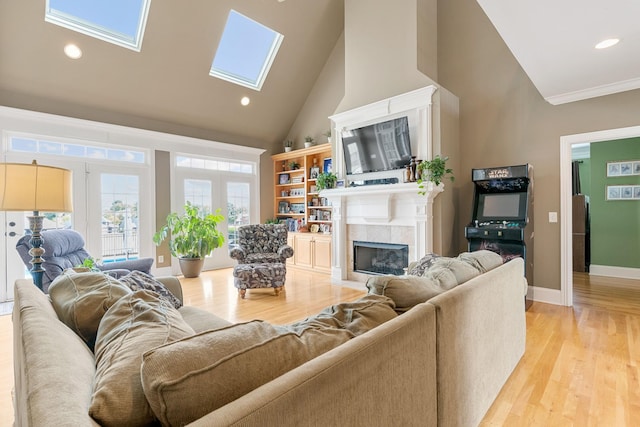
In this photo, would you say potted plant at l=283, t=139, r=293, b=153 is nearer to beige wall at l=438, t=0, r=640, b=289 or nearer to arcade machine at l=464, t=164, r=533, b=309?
beige wall at l=438, t=0, r=640, b=289

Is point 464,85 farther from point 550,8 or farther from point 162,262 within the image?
point 162,262

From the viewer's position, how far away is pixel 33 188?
5.93ft

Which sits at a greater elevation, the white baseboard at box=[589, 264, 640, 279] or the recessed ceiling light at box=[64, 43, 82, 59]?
the recessed ceiling light at box=[64, 43, 82, 59]

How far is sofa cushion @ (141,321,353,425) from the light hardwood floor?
161cm

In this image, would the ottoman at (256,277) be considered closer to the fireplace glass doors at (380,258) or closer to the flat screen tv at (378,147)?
the fireplace glass doors at (380,258)

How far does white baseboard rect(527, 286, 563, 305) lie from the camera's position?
389cm

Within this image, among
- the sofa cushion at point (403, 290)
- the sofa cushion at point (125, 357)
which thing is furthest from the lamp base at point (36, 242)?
the sofa cushion at point (403, 290)

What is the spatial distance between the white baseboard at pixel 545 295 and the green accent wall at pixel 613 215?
2355 mm

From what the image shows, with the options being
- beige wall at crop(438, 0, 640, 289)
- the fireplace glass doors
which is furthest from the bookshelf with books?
beige wall at crop(438, 0, 640, 289)

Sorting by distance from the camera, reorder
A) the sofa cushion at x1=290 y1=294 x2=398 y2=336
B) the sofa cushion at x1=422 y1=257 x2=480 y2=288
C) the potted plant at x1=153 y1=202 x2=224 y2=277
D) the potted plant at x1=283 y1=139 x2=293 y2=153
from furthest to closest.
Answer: the potted plant at x1=283 y1=139 x2=293 y2=153, the potted plant at x1=153 y1=202 x2=224 y2=277, the sofa cushion at x1=422 y1=257 x2=480 y2=288, the sofa cushion at x1=290 y1=294 x2=398 y2=336

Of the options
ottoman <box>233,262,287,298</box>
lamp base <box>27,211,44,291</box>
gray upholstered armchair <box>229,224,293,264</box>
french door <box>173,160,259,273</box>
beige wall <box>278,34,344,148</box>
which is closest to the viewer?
lamp base <box>27,211,44,291</box>

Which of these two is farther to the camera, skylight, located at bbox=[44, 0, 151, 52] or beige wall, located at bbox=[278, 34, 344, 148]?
beige wall, located at bbox=[278, 34, 344, 148]

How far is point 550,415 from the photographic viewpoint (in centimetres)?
181

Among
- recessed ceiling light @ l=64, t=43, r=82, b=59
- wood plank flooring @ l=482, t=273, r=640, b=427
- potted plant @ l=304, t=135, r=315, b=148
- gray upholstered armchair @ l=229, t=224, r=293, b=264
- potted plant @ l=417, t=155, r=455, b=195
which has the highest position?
recessed ceiling light @ l=64, t=43, r=82, b=59
